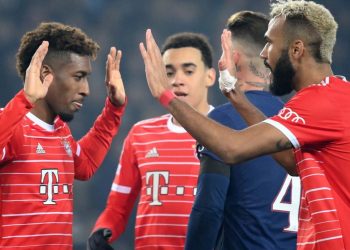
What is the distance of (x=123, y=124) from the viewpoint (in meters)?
7.25

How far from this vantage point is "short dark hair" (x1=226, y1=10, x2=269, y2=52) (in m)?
3.91

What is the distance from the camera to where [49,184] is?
12.0 feet

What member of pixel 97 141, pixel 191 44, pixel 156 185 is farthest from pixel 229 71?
pixel 191 44

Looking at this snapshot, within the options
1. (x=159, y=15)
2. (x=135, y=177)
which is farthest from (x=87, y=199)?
(x=135, y=177)

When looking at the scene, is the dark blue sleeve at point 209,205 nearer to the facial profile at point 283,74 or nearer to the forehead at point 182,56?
the facial profile at point 283,74

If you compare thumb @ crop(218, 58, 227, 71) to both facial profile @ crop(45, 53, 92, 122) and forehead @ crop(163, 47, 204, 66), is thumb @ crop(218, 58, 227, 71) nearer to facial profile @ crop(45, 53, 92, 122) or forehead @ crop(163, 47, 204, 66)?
facial profile @ crop(45, 53, 92, 122)

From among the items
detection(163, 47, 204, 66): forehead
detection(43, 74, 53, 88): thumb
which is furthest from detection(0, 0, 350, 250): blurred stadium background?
detection(43, 74, 53, 88): thumb

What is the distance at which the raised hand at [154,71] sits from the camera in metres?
2.99

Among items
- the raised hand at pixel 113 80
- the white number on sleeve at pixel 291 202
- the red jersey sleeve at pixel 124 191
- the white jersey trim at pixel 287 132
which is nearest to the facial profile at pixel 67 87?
the raised hand at pixel 113 80

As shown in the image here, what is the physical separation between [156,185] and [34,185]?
1.05 meters

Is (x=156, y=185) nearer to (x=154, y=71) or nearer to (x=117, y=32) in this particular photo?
(x=154, y=71)

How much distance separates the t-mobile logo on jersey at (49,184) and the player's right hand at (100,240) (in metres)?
0.76

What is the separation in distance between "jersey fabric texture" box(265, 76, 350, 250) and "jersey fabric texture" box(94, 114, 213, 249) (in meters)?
1.56

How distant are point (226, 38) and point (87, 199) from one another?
400 cm
